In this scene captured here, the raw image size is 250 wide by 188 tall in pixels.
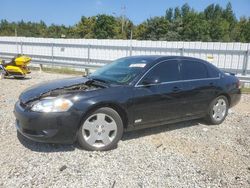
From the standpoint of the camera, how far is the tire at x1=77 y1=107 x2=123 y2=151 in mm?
4059

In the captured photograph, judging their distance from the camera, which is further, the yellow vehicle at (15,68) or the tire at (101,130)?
the yellow vehicle at (15,68)

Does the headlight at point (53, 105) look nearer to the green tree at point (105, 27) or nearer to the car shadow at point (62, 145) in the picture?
the car shadow at point (62, 145)

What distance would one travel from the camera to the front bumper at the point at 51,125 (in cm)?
379

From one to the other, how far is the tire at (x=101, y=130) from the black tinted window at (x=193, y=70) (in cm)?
177

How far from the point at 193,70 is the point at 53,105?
2966 millimetres

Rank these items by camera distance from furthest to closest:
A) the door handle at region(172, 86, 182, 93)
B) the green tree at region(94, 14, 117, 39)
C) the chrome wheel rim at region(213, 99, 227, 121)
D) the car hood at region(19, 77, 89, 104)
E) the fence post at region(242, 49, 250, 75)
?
the green tree at region(94, 14, 117, 39), the fence post at region(242, 49, 250, 75), the chrome wheel rim at region(213, 99, 227, 121), the door handle at region(172, 86, 182, 93), the car hood at region(19, 77, 89, 104)

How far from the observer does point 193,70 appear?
17.7 ft

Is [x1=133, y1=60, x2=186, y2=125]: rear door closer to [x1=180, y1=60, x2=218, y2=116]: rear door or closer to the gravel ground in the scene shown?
[x1=180, y1=60, x2=218, y2=116]: rear door

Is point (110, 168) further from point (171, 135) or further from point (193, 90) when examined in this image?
point (193, 90)

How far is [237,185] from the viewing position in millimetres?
3385

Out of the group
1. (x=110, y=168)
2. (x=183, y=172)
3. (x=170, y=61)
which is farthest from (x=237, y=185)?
(x=170, y=61)

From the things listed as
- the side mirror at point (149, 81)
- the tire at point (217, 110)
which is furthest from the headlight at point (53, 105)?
the tire at point (217, 110)

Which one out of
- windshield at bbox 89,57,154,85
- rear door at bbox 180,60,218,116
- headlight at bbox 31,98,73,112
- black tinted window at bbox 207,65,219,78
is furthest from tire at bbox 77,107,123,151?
black tinted window at bbox 207,65,219,78

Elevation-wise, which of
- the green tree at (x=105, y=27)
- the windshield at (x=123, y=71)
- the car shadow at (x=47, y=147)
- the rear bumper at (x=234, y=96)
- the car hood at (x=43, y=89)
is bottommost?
the car shadow at (x=47, y=147)
